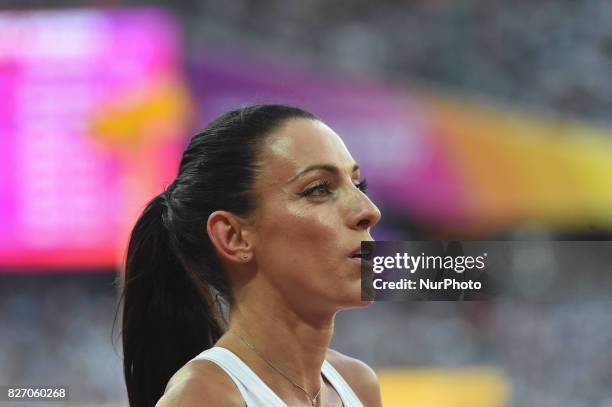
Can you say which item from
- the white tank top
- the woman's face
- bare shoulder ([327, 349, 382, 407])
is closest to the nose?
the woman's face

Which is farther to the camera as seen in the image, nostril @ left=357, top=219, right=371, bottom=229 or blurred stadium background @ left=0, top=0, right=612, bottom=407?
blurred stadium background @ left=0, top=0, right=612, bottom=407

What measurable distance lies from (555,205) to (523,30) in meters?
0.87

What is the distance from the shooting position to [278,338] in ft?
3.90

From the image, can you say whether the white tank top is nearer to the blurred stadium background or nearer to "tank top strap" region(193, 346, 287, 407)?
"tank top strap" region(193, 346, 287, 407)

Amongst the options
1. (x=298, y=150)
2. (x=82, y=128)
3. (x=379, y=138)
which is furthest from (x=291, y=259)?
(x=82, y=128)

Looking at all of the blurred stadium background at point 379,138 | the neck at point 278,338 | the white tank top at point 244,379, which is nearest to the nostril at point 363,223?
the neck at point 278,338

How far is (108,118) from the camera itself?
3.91 meters

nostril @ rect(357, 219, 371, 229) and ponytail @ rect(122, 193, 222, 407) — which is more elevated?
nostril @ rect(357, 219, 371, 229)

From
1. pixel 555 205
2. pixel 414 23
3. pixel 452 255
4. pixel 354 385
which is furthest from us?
pixel 414 23

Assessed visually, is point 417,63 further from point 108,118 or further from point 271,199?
point 271,199

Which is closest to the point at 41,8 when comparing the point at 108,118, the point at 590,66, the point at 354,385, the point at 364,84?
the point at 108,118

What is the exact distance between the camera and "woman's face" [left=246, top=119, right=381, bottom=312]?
1120mm

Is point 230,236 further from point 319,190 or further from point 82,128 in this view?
point 82,128

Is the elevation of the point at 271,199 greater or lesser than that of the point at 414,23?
lesser
